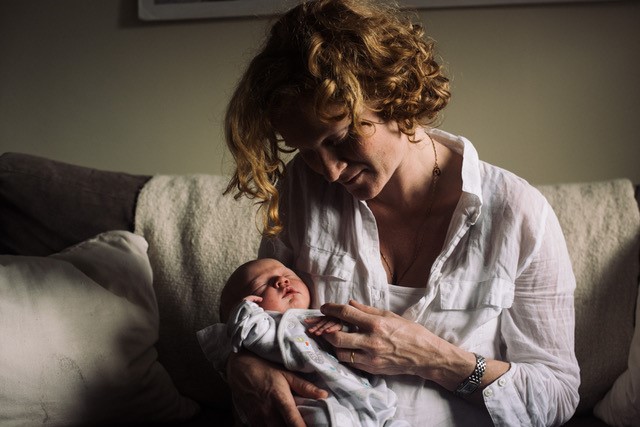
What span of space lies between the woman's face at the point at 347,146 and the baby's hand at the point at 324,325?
10.2 inches

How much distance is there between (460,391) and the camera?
1492 mm

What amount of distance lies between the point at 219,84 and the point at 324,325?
1.29 m

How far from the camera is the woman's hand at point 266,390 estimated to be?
1406 millimetres

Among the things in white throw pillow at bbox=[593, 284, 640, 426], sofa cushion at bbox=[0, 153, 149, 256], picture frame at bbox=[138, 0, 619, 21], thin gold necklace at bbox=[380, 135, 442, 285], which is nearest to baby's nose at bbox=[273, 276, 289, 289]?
thin gold necklace at bbox=[380, 135, 442, 285]

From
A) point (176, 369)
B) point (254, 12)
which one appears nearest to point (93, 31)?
point (254, 12)

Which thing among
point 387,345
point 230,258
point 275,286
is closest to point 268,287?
point 275,286

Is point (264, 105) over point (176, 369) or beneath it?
over

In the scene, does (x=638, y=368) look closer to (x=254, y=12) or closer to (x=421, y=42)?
(x=421, y=42)

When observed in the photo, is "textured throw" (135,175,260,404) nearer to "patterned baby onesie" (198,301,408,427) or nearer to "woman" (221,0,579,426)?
"woman" (221,0,579,426)

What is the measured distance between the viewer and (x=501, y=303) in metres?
1.51

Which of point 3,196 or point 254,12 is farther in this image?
point 254,12

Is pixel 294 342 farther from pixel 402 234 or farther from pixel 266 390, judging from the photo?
pixel 402 234

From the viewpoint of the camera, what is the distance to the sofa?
178cm

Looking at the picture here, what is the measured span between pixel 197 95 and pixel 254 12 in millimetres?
354
